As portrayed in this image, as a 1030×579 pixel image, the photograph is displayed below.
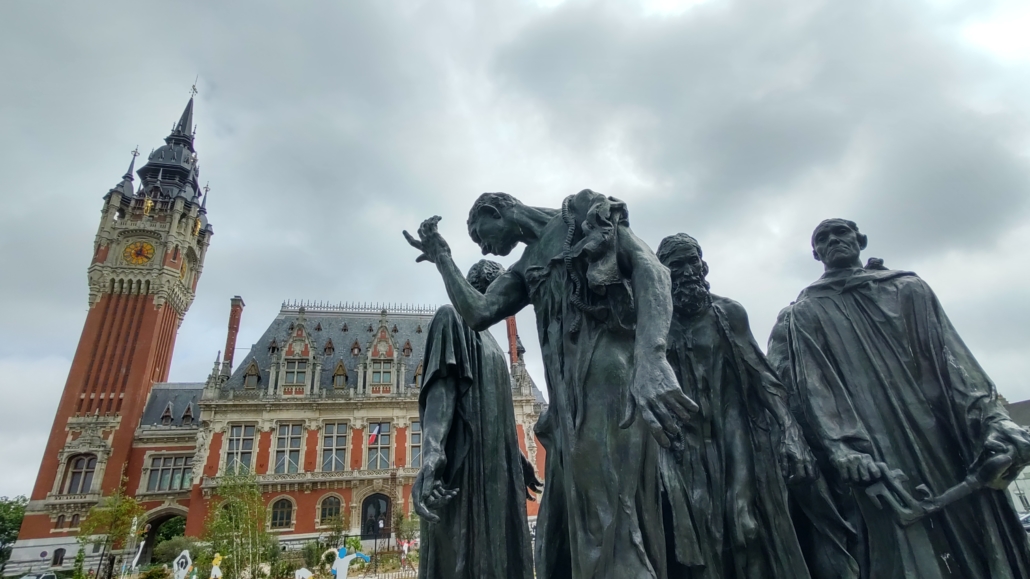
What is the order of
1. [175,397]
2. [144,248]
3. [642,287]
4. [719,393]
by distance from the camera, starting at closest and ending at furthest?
1. [642,287]
2. [719,393]
3. [175,397]
4. [144,248]

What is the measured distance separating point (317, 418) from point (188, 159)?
38.9 meters

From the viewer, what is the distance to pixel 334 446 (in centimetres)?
3294

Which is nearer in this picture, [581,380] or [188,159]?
[581,380]

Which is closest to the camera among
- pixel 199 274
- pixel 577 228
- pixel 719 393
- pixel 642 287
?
pixel 642 287

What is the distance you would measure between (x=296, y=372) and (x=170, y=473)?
36.7ft

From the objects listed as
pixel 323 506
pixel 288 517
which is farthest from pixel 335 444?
pixel 288 517

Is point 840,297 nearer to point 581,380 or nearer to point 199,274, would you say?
point 581,380

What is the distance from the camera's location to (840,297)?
3066 millimetres

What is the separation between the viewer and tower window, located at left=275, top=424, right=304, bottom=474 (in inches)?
1245

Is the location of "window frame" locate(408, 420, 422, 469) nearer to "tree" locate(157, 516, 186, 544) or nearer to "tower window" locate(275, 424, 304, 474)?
"tower window" locate(275, 424, 304, 474)

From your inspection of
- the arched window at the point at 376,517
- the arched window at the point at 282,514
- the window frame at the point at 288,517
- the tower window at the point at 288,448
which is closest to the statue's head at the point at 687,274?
the arched window at the point at 376,517

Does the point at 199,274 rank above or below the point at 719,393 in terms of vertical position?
above

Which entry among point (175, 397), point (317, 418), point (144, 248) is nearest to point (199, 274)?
point (144, 248)

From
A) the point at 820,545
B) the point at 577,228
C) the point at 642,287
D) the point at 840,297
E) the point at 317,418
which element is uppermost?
the point at 317,418
